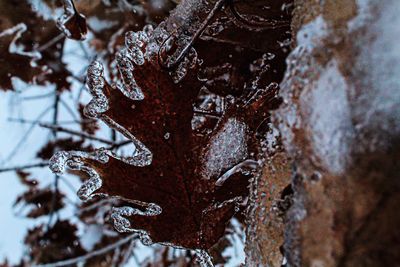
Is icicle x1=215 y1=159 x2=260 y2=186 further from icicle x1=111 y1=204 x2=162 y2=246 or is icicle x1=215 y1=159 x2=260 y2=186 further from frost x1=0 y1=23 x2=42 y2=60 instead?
frost x1=0 y1=23 x2=42 y2=60

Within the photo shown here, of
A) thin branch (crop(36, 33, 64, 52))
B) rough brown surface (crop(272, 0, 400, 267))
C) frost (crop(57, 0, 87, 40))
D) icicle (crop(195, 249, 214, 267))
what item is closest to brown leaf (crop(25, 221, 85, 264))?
thin branch (crop(36, 33, 64, 52))

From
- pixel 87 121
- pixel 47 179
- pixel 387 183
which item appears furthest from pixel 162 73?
pixel 47 179

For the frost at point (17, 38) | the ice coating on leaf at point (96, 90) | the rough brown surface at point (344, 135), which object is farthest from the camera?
the frost at point (17, 38)

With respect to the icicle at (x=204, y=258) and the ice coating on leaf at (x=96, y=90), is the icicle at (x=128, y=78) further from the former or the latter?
the icicle at (x=204, y=258)

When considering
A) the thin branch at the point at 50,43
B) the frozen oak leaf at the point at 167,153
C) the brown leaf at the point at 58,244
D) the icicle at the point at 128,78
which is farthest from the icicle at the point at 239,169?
the brown leaf at the point at 58,244

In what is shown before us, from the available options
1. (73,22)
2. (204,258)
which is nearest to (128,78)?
(204,258)

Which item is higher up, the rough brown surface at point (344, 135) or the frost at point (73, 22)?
the frost at point (73, 22)

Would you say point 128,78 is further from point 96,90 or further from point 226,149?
point 226,149
